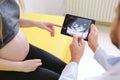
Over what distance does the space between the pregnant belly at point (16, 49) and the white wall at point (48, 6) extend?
1.26m

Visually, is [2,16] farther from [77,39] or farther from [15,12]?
[77,39]

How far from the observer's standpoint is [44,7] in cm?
261

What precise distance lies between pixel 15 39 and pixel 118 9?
654 mm

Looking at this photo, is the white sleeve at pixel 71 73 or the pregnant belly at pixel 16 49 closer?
the white sleeve at pixel 71 73

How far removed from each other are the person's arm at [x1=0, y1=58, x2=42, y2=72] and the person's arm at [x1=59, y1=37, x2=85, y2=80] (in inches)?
7.6

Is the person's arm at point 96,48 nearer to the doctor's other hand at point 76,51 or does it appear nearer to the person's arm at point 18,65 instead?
the doctor's other hand at point 76,51

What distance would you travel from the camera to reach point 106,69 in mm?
1053

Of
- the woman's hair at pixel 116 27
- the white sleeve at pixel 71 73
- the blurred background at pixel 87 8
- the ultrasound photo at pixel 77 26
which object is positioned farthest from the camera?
the blurred background at pixel 87 8

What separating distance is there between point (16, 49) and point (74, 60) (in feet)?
1.08

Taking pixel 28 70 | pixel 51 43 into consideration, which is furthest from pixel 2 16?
pixel 51 43

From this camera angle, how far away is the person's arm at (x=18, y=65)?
41.6 inches

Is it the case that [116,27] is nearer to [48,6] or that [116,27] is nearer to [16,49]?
[16,49]

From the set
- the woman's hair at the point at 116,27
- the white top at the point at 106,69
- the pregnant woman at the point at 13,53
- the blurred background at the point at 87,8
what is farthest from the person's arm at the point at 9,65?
the blurred background at the point at 87,8

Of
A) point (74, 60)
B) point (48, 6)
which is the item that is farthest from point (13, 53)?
point (48, 6)
